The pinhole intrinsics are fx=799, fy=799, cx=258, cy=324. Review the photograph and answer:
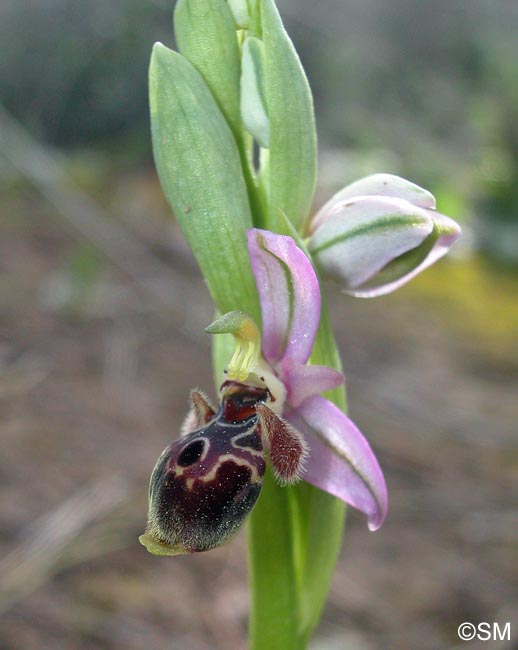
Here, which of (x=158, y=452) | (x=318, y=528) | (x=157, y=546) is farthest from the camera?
(x=158, y=452)

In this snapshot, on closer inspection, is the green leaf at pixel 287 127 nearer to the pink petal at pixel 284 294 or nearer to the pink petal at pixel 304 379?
the pink petal at pixel 284 294

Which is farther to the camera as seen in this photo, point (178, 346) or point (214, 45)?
point (178, 346)

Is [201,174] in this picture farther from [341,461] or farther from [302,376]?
[341,461]

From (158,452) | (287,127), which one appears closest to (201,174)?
(287,127)

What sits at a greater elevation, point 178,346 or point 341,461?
point 341,461

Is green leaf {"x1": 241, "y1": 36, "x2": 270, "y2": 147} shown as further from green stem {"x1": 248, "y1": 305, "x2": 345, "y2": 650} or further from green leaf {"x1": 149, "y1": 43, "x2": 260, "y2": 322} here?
green stem {"x1": 248, "y1": 305, "x2": 345, "y2": 650}
